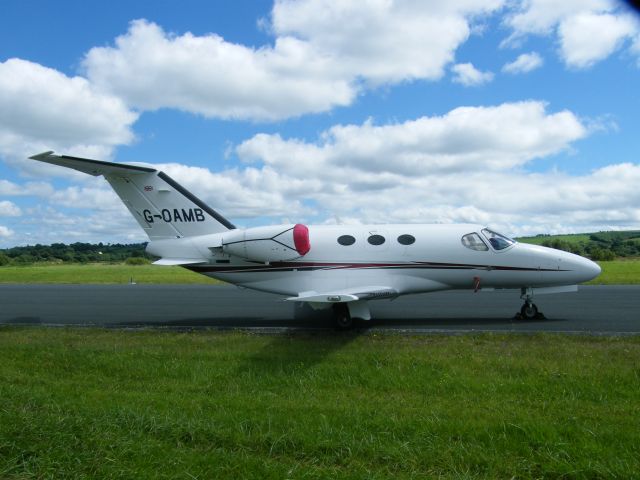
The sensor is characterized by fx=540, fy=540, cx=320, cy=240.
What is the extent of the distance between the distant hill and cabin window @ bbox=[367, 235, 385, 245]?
1135 inches

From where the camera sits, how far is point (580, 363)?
28.2 feet

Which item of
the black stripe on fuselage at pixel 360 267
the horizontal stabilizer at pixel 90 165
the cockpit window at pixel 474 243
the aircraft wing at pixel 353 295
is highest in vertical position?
the horizontal stabilizer at pixel 90 165

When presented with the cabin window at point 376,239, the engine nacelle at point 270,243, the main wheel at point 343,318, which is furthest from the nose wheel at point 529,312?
the engine nacelle at point 270,243

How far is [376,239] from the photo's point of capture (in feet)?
46.4

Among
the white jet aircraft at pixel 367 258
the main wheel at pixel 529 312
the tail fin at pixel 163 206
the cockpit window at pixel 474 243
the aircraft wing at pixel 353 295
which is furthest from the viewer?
the tail fin at pixel 163 206

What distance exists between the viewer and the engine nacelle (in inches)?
537

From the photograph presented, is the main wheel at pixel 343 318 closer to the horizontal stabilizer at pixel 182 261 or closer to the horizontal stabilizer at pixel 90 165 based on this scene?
the horizontal stabilizer at pixel 182 261

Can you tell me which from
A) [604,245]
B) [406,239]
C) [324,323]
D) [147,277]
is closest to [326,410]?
[324,323]

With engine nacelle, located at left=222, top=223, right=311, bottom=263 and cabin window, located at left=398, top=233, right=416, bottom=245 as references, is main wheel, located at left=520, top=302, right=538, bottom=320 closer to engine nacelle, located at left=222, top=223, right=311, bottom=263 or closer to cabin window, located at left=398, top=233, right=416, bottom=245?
cabin window, located at left=398, top=233, right=416, bottom=245

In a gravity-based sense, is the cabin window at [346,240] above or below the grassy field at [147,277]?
above

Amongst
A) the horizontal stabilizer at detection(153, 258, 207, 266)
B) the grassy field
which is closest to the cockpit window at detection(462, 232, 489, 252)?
the horizontal stabilizer at detection(153, 258, 207, 266)

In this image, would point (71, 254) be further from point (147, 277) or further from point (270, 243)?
point (270, 243)

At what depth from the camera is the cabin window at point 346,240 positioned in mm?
14180

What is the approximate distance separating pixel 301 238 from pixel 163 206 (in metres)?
3.97
